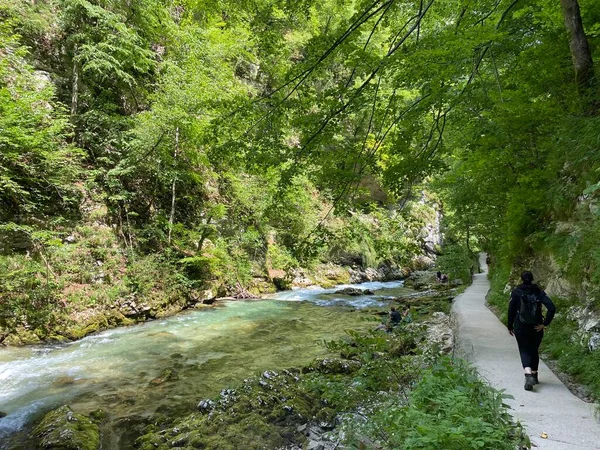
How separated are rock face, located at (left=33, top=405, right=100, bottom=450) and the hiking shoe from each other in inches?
219

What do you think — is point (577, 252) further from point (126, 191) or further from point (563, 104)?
point (126, 191)

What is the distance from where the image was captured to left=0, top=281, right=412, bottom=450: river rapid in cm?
557

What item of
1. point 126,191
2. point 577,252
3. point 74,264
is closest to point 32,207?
point 74,264

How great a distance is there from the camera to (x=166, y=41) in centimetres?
1723

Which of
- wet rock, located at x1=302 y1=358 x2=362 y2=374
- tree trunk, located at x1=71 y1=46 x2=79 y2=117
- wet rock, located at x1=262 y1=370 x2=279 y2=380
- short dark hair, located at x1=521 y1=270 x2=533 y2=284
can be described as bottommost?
wet rock, located at x1=262 y1=370 x2=279 y2=380

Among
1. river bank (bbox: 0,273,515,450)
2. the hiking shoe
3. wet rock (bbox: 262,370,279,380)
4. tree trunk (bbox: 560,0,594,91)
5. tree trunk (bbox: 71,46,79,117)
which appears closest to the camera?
the hiking shoe

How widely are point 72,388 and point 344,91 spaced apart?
23.3 feet

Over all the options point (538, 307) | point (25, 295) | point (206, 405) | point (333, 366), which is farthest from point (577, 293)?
point (25, 295)

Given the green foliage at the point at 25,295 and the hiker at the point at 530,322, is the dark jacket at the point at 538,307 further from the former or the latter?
the green foliage at the point at 25,295

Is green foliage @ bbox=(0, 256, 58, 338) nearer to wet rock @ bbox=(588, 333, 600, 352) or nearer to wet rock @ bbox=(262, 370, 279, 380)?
wet rock @ bbox=(262, 370, 279, 380)

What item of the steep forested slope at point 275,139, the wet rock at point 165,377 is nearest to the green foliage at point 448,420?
the steep forested slope at point 275,139

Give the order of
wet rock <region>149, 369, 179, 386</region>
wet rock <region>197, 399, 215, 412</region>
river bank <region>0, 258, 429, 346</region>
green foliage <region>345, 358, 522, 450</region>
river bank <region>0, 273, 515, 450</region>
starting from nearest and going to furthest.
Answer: green foliage <region>345, 358, 522, 450</region> < river bank <region>0, 273, 515, 450</region> < wet rock <region>197, 399, 215, 412</region> < wet rock <region>149, 369, 179, 386</region> < river bank <region>0, 258, 429, 346</region>

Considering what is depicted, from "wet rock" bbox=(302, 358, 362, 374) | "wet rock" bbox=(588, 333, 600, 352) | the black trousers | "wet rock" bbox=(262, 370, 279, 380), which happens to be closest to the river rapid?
"wet rock" bbox=(262, 370, 279, 380)

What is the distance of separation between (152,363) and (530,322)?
7241 millimetres
